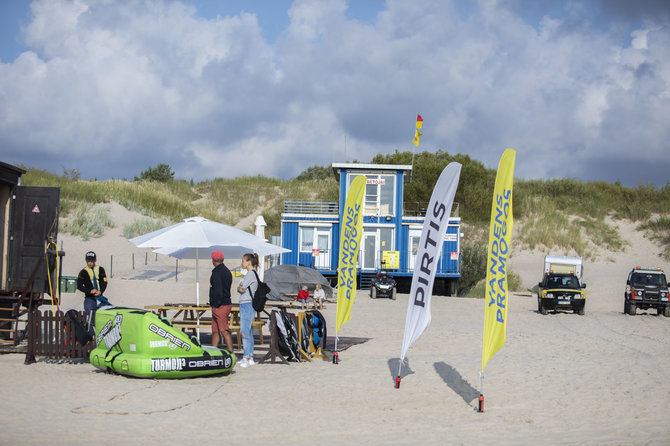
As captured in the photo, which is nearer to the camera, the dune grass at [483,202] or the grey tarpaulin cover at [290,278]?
the grey tarpaulin cover at [290,278]

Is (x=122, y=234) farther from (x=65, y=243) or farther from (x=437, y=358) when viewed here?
(x=437, y=358)

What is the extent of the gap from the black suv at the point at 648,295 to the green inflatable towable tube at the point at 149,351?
58.9 feet

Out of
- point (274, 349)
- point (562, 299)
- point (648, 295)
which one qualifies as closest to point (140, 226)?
point (562, 299)

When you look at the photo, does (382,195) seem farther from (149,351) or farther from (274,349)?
(149,351)

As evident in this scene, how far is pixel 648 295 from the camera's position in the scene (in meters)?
22.6

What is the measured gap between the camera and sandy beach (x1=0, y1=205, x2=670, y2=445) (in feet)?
21.5

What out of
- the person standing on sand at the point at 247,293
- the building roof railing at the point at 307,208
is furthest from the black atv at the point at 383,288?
the person standing on sand at the point at 247,293

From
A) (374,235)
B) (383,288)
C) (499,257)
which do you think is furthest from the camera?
(374,235)

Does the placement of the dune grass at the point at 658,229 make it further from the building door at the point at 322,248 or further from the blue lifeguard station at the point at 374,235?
the building door at the point at 322,248

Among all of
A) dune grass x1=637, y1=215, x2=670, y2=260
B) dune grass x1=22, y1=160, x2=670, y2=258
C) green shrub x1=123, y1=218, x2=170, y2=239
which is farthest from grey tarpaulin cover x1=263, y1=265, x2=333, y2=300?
dune grass x1=637, y1=215, x2=670, y2=260

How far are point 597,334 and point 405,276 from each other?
646 inches

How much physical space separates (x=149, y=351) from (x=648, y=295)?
754 inches

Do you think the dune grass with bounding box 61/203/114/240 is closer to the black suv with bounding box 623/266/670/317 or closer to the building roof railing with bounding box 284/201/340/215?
the building roof railing with bounding box 284/201/340/215

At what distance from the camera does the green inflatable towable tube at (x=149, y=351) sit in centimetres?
891
